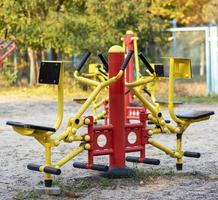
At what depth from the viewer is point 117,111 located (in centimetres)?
638

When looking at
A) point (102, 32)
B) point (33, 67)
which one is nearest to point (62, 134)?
point (102, 32)

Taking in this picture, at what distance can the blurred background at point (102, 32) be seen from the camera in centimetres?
1917

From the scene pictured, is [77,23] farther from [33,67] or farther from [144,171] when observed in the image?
[144,171]

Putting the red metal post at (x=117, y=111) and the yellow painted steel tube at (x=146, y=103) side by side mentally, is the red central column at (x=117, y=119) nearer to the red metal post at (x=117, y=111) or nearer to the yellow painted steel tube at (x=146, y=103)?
the red metal post at (x=117, y=111)

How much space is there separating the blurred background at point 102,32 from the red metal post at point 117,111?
1251 centimetres

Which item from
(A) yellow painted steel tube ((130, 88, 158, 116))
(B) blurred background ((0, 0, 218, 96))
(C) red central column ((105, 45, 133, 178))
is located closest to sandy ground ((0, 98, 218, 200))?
(C) red central column ((105, 45, 133, 178))

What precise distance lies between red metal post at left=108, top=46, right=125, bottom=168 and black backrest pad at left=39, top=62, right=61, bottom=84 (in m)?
0.73

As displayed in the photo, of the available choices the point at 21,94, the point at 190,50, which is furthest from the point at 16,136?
the point at 190,50

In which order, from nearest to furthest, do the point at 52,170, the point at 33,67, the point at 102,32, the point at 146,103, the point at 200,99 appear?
1. the point at 52,170
2. the point at 146,103
3. the point at 200,99
4. the point at 102,32
5. the point at 33,67

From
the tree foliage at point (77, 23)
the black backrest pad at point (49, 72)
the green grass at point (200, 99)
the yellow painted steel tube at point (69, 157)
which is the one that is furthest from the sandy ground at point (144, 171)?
the tree foliage at point (77, 23)

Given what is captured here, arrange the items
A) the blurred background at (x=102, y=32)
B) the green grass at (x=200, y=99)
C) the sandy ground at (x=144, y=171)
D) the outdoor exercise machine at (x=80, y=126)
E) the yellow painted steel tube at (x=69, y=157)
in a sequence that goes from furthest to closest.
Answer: the blurred background at (x=102, y=32), the green grass at (x=200, y=99), the yellow painted steel tube at (x=69, y=157), the outdoor exercise machine at (x=80, y=126), the sandy ground at (x=144, y=171)

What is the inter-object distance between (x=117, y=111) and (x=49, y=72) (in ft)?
2.91

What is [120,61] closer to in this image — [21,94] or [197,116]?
[197,116]

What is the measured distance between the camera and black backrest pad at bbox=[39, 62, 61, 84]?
5781mm
